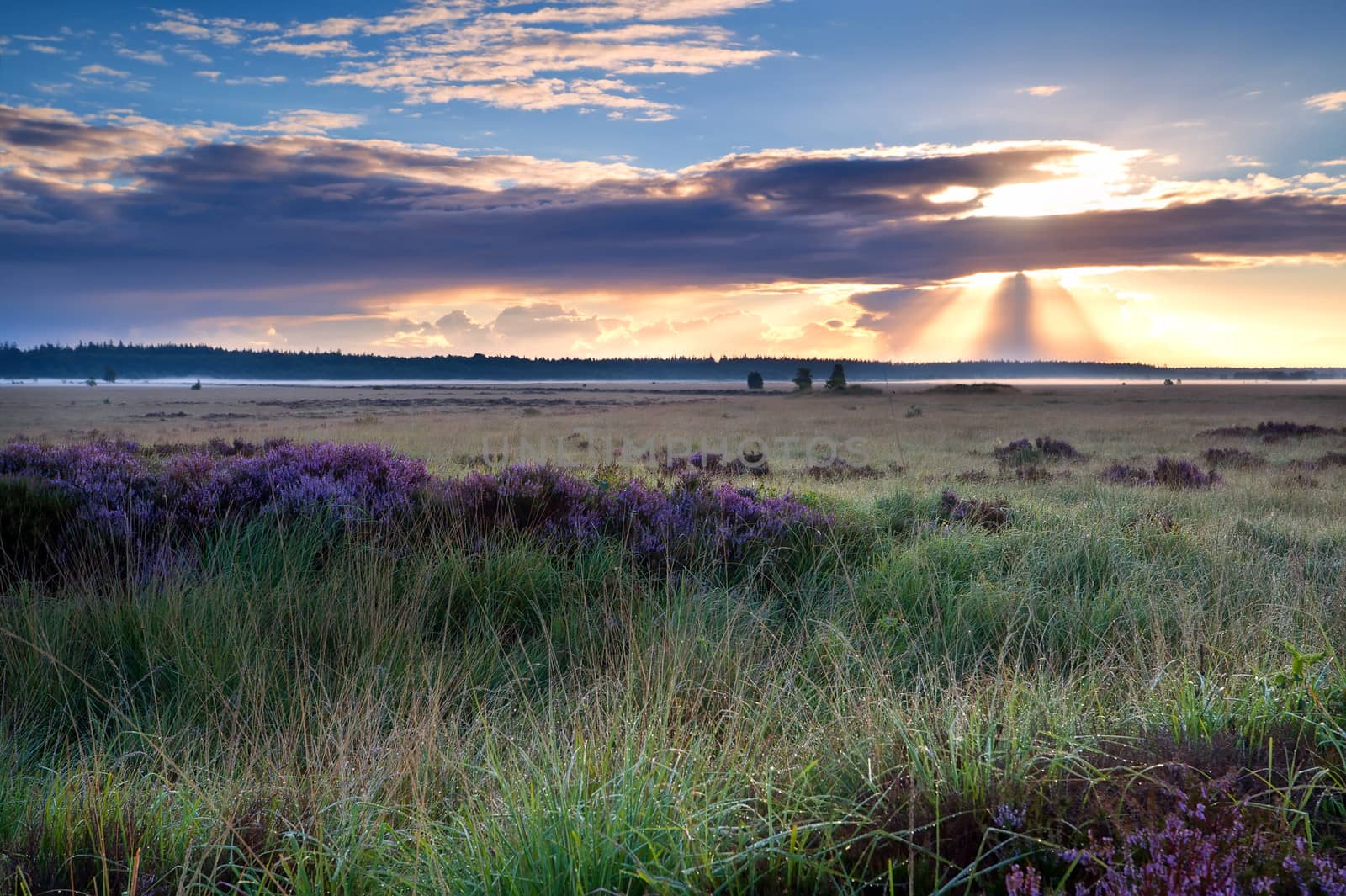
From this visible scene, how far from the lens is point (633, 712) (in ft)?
11.9

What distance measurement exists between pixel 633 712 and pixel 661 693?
0.49 ft

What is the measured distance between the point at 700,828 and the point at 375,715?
2008 millimetres

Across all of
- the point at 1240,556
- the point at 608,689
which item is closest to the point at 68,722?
the point at 608,689

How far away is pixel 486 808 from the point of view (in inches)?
107

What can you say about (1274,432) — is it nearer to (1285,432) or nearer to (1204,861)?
(1285,432)

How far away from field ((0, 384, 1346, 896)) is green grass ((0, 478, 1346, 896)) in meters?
0.02

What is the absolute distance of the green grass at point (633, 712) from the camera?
238 cm

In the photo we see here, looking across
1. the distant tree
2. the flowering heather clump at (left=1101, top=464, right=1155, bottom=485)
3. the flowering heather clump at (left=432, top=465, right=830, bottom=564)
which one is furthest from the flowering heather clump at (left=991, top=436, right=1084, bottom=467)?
the distant tree

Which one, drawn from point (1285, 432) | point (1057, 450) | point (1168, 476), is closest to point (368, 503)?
point (1168, 476)

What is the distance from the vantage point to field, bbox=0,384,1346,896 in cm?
230

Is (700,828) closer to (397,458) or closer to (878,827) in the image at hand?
(878,827)

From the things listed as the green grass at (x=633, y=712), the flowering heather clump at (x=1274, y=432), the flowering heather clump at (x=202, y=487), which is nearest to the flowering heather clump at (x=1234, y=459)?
the flowering heather clump at (x=1274, y=432)

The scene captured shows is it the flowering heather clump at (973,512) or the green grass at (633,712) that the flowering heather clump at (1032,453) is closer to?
the flowering heather clump at (973,512)

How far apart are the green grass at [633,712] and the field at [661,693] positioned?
0.02m
